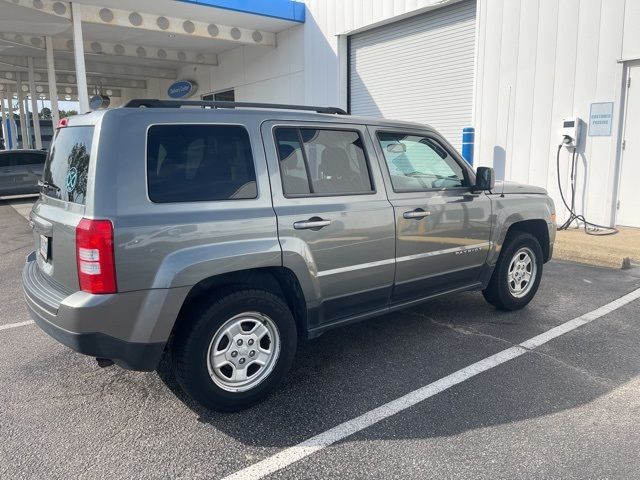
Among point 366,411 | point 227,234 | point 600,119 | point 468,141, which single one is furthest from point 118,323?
point 468,141

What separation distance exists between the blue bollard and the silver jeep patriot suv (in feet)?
22.2

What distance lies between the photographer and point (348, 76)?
46.6 feet

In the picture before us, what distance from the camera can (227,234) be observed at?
122 inches

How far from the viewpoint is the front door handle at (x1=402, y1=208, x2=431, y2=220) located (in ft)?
13.0

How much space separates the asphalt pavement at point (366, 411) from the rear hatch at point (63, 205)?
90cm

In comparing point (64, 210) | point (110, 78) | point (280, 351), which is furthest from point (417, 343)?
point (110, 78)

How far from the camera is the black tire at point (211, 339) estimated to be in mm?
3025

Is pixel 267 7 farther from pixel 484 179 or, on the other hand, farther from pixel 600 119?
pixel 484 179

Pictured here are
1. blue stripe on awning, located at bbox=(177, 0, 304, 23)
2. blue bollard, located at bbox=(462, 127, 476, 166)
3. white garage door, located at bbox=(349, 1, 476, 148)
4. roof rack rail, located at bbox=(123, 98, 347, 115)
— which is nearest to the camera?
roof rack rail, located at bbox=(123, 98, 347, 115)

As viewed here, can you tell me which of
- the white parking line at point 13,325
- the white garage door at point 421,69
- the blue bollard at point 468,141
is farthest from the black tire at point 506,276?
the white garage door at point 421,69

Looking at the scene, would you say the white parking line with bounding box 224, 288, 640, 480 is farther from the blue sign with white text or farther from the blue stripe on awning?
the blue stripe on awning

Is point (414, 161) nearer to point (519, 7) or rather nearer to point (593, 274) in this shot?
point (593, 274)

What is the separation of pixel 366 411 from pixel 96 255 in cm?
187

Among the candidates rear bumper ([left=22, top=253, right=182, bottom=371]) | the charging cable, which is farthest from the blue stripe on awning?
rear bumper ([left=22, top=253, right=182, bottom=371])
